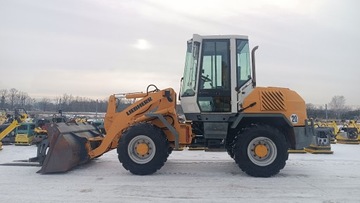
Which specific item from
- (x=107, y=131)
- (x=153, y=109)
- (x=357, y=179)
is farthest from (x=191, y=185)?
(x=357, y=179)

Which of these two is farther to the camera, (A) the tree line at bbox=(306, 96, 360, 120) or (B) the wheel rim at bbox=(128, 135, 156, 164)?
(A) the tree line at bbox=(306, 96, 360, 120)

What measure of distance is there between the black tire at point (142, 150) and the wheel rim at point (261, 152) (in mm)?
1976

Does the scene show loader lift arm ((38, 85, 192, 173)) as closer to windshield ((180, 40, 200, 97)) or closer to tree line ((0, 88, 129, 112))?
windshield ((180, 40, 200, 97))

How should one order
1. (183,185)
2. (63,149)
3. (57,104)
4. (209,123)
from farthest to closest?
1. (57,104)
2. (209,123)
3. (63,149)
4. (183,185)

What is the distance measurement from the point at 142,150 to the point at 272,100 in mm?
3296

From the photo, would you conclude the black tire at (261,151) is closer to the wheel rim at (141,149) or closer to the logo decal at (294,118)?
the logo decal at (294,118)

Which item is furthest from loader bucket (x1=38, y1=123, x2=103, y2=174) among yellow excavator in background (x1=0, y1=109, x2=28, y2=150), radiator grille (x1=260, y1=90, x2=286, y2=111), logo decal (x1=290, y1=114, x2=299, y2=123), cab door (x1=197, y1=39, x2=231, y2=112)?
yellow excavator in background (x1=0, y1=109, x2=28, y2=150)

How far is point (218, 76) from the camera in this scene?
814 cm

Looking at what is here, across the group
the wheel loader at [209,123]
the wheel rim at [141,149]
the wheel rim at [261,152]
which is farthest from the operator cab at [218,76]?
the wheel rim at [141,149]

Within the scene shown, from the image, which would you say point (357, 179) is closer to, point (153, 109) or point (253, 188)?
point (253, 188)

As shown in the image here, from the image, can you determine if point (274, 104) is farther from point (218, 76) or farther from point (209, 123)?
point (209, 123)

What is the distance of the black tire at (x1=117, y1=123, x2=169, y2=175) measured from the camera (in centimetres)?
782

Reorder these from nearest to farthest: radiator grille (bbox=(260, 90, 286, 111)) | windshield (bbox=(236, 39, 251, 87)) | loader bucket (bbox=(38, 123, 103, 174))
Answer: loader bucket (bbox=(38, 123, 103, 174)), radiator grille (bbox=(260, 90, 286, 111)), windshield (bbox=(236, 39, 251, 87))

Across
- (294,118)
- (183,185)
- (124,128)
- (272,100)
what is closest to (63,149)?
(124,128)
